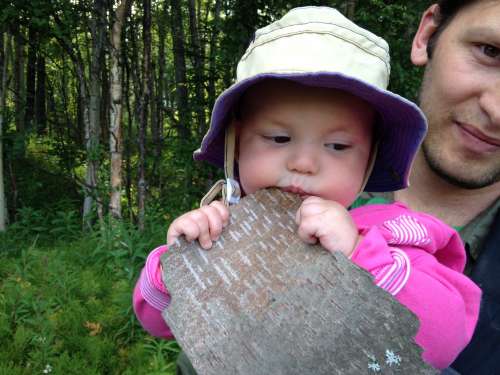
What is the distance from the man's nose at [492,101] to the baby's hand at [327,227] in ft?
3.97

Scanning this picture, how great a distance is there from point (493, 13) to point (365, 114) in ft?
3.49

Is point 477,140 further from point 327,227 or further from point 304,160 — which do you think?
point 327,227

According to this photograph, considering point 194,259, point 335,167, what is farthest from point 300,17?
point 194,259

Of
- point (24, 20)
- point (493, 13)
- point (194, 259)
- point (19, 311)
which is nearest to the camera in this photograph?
point (194, 259)

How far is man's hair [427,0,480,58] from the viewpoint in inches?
81.7

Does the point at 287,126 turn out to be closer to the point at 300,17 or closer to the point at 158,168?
the point at 300,17

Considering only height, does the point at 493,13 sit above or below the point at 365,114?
above

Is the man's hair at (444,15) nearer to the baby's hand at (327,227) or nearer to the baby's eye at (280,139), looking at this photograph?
the baby's eye at (280,139)

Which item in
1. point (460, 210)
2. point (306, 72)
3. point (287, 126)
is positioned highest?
point (306, 72)

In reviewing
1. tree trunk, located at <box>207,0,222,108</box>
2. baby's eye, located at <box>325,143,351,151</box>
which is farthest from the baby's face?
tree trunk, located at <box>207,0,222,108</box>

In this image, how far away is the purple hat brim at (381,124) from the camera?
1.13m

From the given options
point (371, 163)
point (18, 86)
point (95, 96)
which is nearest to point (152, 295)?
point (371, 163)

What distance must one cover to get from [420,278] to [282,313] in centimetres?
37

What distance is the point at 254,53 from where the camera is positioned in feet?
4.18
